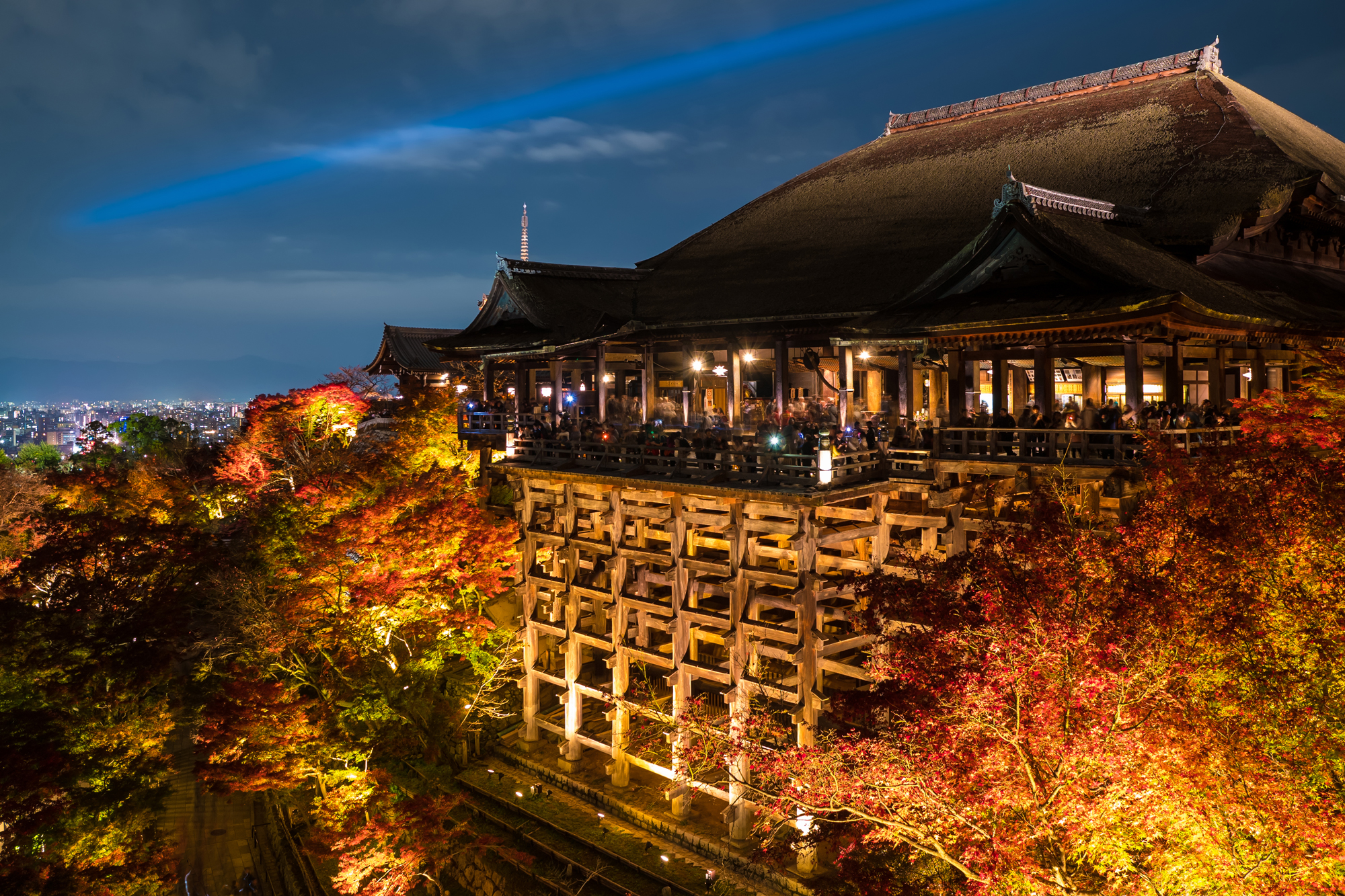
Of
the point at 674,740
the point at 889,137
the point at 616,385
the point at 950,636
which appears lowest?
the point at 674,740

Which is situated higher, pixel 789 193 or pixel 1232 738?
pixel 789 193

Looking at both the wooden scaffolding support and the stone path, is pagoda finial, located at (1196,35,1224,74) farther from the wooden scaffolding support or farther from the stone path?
the stone path

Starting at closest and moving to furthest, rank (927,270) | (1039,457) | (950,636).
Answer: (950,636) < (1039,457) < (927,270)

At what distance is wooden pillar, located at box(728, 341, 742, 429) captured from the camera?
24609 mm

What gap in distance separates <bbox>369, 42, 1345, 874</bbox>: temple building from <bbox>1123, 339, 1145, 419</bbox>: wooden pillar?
72 millimetres

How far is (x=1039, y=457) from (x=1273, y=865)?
8.32m

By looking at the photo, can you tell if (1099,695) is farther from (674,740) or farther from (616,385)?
(616,385)

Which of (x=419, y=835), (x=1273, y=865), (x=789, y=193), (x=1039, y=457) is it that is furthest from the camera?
(x=789, y=193)

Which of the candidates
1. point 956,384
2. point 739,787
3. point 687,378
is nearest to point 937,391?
point 687,378

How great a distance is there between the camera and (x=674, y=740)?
19703mm

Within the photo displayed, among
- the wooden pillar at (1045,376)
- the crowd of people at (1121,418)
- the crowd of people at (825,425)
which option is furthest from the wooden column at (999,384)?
the wooden pillar at (1045,376)

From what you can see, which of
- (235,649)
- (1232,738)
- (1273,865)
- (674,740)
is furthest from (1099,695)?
(235,649)

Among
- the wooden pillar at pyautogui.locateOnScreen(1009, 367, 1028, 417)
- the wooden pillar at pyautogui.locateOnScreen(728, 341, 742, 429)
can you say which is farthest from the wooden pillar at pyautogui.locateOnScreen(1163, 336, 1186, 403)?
the wooden pillar at pyautogui.locateOnScreen(728, 341, 742, 429)

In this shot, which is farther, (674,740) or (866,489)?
(674,740)
